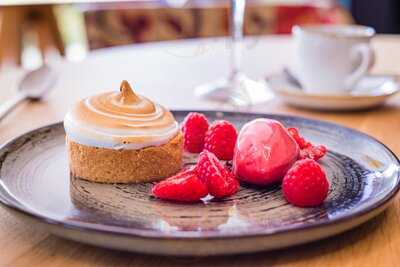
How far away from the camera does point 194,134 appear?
0.87 m

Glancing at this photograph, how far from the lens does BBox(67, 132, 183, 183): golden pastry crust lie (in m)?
0.75

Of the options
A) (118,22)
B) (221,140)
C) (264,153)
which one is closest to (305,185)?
(264,153)

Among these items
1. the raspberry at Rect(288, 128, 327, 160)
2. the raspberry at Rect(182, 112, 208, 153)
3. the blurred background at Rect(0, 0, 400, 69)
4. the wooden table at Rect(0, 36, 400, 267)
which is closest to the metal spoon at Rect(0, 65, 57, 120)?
the wooden table at Rect(0, 36, 400, 267)

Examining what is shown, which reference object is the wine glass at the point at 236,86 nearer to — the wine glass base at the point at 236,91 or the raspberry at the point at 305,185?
the wine glass base at the point at 236,91

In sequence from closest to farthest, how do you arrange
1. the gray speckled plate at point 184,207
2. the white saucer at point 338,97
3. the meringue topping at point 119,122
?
the gray speckled plate at point 184,207
the meringue topping at point 119,122
the white saucer at point 338,97

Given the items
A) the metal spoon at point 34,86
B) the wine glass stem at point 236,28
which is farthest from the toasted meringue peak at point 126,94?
the wine glass stem at point 236,28

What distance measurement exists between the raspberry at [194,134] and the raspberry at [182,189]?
0.19 m

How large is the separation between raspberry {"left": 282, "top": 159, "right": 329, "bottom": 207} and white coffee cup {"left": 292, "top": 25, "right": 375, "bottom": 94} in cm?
58

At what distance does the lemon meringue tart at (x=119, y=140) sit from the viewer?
2.46 ft

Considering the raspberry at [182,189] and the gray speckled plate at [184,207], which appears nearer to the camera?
the gray speckled plate at [184,207]

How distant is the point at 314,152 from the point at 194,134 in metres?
0.16

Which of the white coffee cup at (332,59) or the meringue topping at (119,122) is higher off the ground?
the meringue topping at (119,122)

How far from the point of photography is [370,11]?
3.83 m

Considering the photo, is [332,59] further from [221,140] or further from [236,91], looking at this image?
[221,140]
